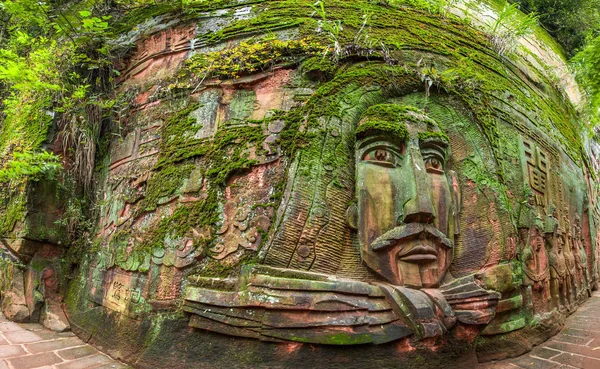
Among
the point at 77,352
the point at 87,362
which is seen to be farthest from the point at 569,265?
the point at 77,352

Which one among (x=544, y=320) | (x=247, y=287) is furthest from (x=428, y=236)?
(x=544, y=320)

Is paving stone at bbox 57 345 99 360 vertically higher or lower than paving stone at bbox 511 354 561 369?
lower

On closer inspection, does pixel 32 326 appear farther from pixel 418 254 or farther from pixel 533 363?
pixel 533 363

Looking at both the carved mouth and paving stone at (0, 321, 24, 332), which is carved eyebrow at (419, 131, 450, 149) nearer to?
the carved mouth

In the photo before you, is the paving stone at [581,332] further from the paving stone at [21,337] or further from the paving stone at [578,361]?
the paving stone at [21,337]

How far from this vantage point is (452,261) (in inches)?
142

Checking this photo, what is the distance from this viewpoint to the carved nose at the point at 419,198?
3.32 m

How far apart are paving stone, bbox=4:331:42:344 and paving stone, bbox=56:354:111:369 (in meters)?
0.95

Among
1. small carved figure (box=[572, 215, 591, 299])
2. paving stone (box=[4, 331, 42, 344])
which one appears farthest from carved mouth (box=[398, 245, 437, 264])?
paving stone (box=[4, 331, 42, 344])

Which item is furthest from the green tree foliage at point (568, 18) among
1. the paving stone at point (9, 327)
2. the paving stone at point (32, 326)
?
the paving stone at point (9, 327)

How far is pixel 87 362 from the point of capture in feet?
11.5

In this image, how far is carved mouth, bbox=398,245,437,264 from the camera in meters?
3.27

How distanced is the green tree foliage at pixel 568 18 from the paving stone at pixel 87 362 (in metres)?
11.2

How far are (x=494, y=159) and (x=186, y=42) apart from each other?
391 centimetres
